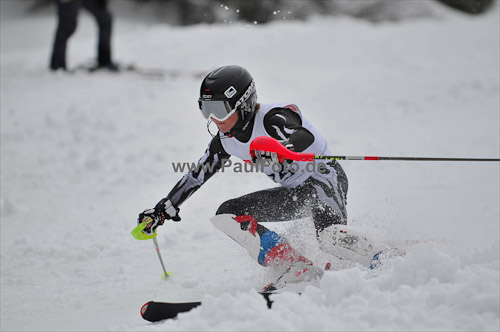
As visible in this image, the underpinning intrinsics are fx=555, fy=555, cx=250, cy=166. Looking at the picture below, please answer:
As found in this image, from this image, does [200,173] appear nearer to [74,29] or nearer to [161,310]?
[161,310]

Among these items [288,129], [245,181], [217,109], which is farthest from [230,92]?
[245,181]

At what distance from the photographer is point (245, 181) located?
6.37 m

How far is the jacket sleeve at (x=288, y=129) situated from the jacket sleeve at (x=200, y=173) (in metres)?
0.50

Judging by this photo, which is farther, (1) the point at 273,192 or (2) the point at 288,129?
(1) the point at 273,192

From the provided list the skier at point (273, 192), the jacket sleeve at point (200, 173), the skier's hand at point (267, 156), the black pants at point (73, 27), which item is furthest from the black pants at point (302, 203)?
the black pants at point (73, 27)

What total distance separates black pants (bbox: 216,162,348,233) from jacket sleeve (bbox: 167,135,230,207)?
1.03 feet

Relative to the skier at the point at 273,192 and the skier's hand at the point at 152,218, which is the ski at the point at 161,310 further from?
the skier's hand at the point at 152,218

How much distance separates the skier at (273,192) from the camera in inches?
134

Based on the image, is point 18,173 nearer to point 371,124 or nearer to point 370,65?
point 371,124

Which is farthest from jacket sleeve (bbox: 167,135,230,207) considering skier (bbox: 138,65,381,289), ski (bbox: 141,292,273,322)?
ski (bbox: 141,292,273,322)

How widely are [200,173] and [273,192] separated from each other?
1.80 feet

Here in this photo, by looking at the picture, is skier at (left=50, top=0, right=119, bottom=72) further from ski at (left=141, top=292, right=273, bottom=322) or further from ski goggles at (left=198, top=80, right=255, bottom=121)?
ski at (left=141, top=292, right=273, bottom=322)

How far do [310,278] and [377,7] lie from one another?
17.9 meters

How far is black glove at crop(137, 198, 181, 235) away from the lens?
373 cm
